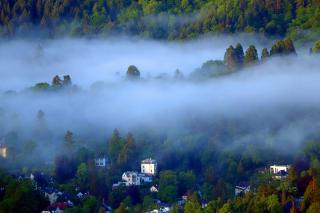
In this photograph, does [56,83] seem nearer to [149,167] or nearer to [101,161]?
[101,161]

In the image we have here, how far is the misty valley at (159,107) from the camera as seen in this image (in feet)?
235

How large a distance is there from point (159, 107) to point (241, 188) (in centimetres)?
1572

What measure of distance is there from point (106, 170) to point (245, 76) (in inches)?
618

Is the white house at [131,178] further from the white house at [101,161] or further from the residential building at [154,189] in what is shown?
the white house at [101,161]

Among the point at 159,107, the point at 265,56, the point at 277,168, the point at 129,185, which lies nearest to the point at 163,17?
the point at 265,56

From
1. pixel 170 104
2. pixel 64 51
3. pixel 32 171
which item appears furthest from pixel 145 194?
pixel 64 51

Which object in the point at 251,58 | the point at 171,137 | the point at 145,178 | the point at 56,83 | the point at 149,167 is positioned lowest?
the point at 145,178

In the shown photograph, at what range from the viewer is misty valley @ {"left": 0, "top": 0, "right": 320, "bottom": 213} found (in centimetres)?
7175

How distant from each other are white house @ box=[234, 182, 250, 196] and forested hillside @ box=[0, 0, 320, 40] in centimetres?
2729

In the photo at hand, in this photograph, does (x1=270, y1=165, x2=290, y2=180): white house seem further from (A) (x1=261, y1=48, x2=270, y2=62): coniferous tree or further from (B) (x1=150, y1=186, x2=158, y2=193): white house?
(A) (x1=261, y1=48, x2=270, y2=62): coniferous tree

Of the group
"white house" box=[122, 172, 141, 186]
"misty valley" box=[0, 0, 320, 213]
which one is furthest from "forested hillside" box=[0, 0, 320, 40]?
"white house" box=[122, 172, 141, 186]

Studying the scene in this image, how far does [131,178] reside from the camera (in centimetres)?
7550

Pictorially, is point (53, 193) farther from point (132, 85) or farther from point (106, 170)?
point (132, 85)

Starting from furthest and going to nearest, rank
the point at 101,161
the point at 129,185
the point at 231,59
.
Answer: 1. the point at 231,59
2. the point at 101,161
3. the point at 129,185
